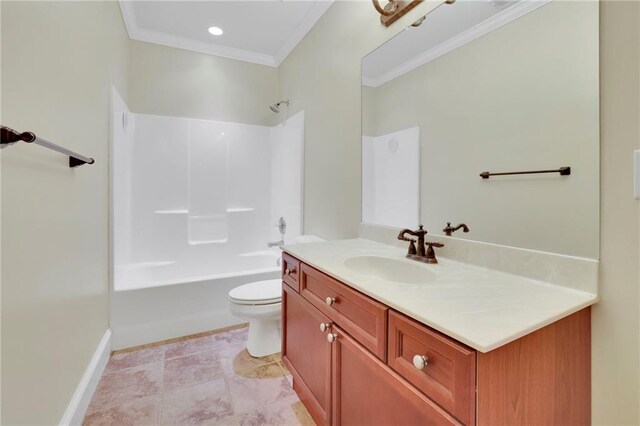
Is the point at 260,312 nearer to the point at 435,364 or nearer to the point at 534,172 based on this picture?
the point at 435,364

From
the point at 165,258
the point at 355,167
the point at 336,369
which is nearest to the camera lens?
the point at 336,369

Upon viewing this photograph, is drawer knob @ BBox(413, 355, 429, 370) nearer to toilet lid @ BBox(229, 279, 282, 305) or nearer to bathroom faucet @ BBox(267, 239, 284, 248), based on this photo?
toilet lid @ BBox(229, 279, 282, 305)

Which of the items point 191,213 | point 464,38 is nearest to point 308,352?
point 464,38

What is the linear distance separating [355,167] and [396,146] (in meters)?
0.36

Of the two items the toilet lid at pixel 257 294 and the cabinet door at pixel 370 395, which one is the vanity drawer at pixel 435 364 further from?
the toilet lid at pixel 257 294

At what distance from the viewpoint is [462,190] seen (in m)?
1.36

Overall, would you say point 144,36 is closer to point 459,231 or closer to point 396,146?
point 396,146

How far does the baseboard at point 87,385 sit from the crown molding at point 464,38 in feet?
7.56

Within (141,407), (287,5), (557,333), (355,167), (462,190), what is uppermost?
(287,5)

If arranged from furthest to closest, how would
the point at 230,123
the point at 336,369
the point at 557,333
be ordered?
the point at 230,123 → the point at 336,369 → the point at 557,333

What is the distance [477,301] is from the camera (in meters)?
0.87

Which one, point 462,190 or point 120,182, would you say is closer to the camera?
point 462,190

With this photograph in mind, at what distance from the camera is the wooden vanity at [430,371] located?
669mm

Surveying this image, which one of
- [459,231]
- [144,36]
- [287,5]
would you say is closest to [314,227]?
[459,231]
